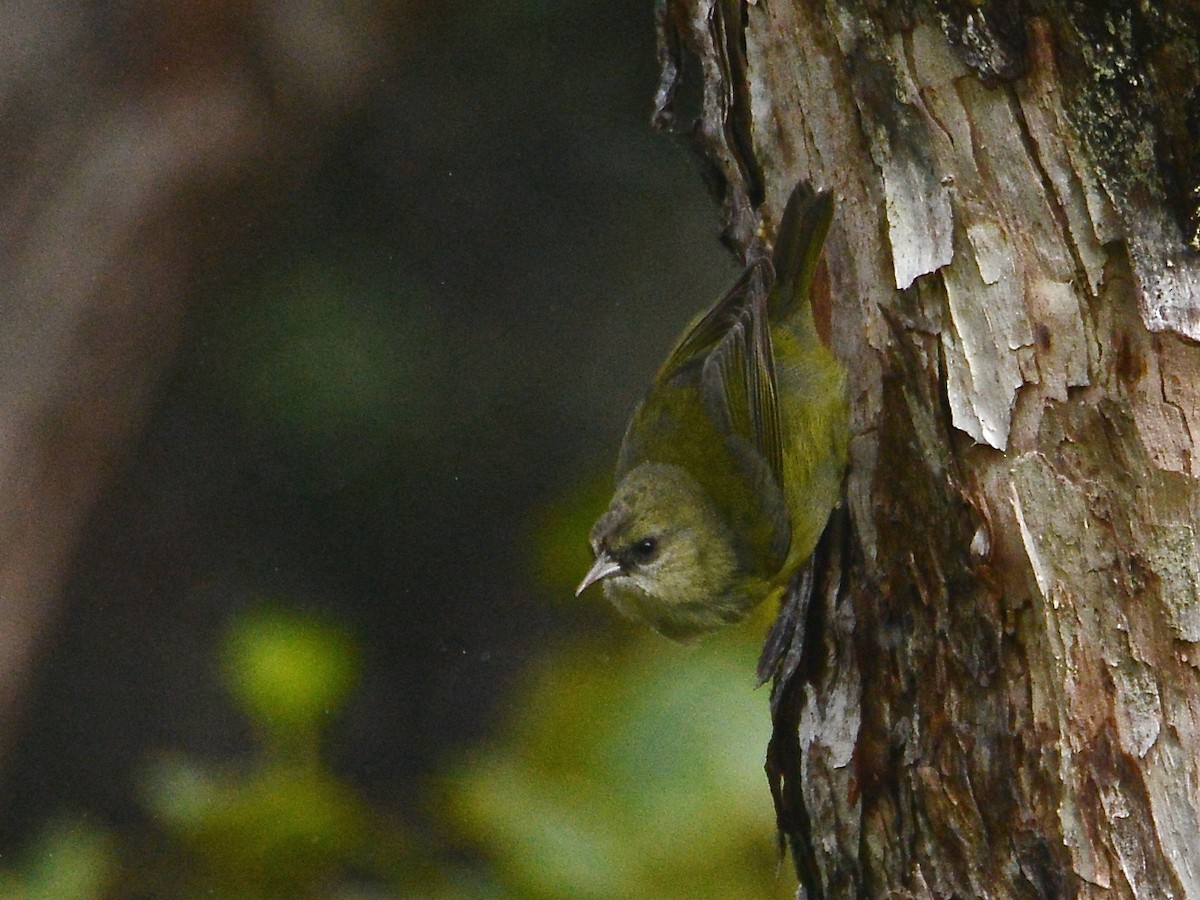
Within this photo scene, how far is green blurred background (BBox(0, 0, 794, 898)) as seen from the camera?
169cm

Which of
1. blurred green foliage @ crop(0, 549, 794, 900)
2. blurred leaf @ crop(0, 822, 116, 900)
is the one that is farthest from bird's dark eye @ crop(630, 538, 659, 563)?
blurred leaf @ crop(0, 822, 116, 900)

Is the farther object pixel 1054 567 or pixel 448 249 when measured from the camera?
pixel 448 249

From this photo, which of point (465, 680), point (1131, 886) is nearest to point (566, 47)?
point (465, 680)

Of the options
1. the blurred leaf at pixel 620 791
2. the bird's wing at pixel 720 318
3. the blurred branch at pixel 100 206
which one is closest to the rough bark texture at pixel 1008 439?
the bird's wing at pixel 720 318

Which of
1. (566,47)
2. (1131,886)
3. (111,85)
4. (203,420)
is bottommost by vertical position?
(1131,886)

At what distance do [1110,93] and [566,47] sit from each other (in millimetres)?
1012

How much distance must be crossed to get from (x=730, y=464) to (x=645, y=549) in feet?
0.56

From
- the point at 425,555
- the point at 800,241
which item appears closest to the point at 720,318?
the point at 800,241

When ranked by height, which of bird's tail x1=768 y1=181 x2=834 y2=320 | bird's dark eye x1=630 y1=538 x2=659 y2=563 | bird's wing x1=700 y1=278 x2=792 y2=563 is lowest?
bird's dark eye x1=630 y1=538 x2=659 y2=563

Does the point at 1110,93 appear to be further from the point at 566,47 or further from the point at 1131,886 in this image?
the point at 566,47

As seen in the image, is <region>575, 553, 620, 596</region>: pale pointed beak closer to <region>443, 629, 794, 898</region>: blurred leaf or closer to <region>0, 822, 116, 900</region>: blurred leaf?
<region>443, 629, 794, 898</region>: blurred leaf

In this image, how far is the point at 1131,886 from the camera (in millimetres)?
1088

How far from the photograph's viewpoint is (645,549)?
168cm

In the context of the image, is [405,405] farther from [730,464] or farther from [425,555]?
[730,464]
